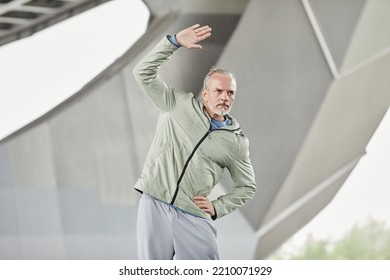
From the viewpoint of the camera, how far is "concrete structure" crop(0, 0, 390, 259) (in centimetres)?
382

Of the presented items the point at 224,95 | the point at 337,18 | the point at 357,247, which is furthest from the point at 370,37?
the point at 357,247

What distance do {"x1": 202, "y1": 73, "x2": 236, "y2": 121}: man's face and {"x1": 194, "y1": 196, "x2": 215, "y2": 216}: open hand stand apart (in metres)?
0.35

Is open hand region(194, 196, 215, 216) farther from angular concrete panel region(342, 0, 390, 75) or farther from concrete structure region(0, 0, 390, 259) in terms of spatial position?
angular concrete panel region(342, 0, 390, 75)

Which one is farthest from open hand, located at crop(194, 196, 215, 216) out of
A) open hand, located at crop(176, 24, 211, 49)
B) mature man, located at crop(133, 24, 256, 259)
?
open hand, located at crop(176, 24, 211, 49)

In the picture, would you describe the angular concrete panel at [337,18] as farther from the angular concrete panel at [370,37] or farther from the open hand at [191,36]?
the open hand at [191,36]

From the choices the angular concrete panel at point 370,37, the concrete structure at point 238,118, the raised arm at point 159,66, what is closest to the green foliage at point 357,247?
the concrete structure at point 238,118

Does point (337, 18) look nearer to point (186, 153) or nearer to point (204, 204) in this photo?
point (186, 153)

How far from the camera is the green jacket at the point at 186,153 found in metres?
3.35

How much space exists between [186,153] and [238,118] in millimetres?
525

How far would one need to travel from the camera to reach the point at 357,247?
3943mm

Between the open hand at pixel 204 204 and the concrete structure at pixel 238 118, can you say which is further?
the concrete structure at pixel 238 118

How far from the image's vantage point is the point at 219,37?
3832mm

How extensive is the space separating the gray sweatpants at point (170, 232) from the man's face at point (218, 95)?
449 millimetres

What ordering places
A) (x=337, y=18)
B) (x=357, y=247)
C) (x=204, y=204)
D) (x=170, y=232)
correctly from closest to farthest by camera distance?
(x=170, y=232), (x=204, y=204), (x=337, y=18), (x=357, y=247)
